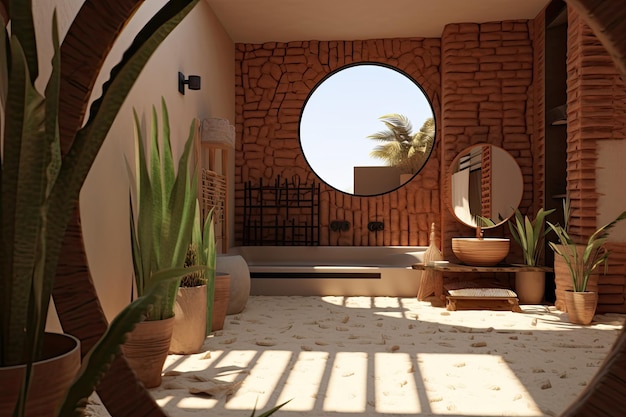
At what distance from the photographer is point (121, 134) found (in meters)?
2.96

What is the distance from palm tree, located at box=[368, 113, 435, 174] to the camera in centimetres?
995

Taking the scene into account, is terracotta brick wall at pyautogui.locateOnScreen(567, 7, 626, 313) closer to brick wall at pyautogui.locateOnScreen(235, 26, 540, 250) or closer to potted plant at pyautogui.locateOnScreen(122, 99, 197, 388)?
brick wall at pyautogui.locateOnScreen(235, 26, 540, 250)

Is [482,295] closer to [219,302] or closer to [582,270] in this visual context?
[582,270]

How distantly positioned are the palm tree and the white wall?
6005 millimetres

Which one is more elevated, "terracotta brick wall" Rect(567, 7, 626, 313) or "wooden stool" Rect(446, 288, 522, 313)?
"terracotta brick wall" Rect(567, 7, 626, 313)

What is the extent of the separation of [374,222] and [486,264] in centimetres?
147

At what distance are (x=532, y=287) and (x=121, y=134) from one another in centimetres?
361

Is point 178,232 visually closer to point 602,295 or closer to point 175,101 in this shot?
point 175,101

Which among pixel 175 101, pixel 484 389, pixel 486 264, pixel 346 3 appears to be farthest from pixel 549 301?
pixel 175 101

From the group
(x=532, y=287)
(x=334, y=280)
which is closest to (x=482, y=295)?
(x=532, y=287)

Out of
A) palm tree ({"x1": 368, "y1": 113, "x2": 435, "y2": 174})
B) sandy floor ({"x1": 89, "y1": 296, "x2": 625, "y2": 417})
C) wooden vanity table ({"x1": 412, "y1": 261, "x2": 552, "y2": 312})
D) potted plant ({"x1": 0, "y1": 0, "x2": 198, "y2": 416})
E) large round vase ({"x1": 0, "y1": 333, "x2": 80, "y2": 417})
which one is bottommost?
sandy floor ({"x1": 89, "y1": 296, "x2": 625, "y2": 417})

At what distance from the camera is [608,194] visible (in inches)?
162

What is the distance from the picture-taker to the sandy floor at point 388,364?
207cm

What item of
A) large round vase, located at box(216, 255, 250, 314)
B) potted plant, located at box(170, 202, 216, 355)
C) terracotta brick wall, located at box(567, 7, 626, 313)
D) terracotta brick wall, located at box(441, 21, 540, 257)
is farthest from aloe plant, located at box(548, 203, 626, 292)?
potted plant, located at box(170, 202, 216, 355)
